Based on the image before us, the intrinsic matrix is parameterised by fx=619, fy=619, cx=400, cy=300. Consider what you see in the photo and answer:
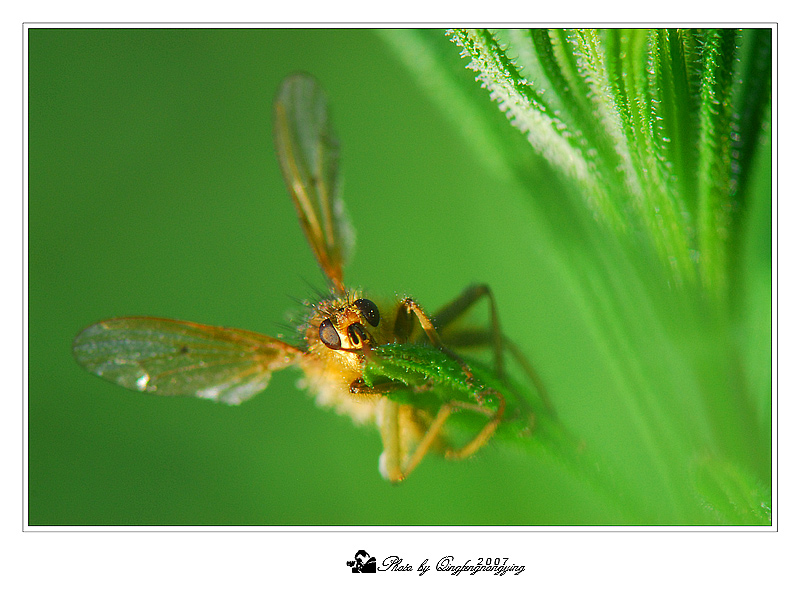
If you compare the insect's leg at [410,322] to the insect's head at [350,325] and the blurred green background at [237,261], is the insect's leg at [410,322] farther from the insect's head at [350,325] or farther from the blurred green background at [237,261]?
the blurred green background at [237,261]

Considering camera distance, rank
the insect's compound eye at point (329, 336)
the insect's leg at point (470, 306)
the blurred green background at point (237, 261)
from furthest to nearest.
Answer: the blurred green background at point (237, 261), the insect's leg at point (470, 306), the insect's compound eye at point (329, 336)

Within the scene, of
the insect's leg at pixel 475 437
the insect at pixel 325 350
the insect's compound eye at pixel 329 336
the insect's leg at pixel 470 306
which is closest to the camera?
the insect's leg at pixel 475 437

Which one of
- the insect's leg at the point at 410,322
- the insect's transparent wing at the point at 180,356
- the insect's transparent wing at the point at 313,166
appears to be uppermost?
the insect's transparent wing at the point at 313,166

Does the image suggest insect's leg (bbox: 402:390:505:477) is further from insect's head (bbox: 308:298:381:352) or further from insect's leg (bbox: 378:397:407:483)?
insect's head (bbox: 308:298:381:352)

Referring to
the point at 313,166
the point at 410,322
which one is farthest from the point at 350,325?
the point at 313,166

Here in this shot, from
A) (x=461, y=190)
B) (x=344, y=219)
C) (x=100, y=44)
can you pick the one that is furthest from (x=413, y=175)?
(x=100, y=44)

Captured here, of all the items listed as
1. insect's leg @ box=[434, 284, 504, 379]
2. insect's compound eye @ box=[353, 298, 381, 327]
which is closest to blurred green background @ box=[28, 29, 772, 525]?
insect's leg @ box=[434, 284, 504, 379]

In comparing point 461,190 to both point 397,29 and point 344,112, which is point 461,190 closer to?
point 344,112

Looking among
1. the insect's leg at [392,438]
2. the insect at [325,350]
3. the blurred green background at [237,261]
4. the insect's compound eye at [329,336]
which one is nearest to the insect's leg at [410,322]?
the insect at [325,350]

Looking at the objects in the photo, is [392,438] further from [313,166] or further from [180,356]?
[313,166]
